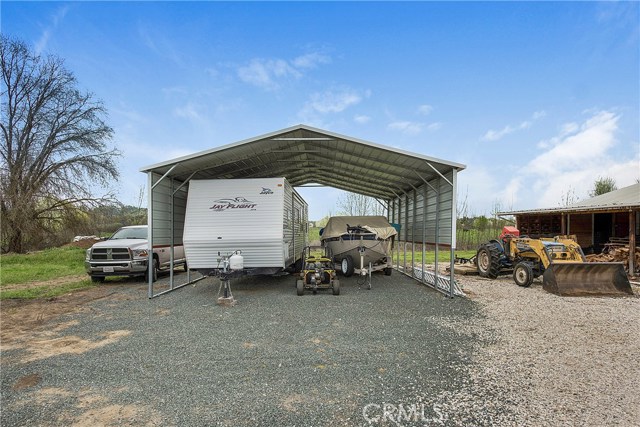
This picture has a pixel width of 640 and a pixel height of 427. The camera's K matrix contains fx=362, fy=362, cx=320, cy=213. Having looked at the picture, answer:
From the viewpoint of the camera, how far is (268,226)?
825cm

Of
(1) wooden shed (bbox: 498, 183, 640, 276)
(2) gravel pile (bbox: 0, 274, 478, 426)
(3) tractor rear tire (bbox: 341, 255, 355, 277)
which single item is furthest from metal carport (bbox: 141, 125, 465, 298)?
(1) wooden shed (bbox: 498, 183, 640, 276)

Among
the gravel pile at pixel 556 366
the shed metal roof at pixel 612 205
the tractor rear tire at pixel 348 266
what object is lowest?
the gravel pile at pixel 556 366

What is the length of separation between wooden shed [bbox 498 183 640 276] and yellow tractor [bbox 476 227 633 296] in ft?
10.2

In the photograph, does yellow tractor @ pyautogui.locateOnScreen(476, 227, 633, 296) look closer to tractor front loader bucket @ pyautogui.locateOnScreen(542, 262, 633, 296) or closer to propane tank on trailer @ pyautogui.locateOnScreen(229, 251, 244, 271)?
tractor front loader bucket @ pyautogui.locateOnScreen(542, 262, 633, 296)

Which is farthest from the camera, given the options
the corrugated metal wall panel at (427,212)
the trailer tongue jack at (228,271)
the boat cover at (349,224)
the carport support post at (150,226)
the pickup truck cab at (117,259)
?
the boat cover at (349,224)

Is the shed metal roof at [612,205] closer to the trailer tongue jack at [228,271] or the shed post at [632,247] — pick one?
the shed post at [632,247]

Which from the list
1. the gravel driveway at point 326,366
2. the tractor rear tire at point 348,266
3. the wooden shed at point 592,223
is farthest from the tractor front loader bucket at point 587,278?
the tractor rear tire at point 348,266

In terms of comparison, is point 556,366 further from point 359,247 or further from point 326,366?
point 359,247

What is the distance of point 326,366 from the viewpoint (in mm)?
4203

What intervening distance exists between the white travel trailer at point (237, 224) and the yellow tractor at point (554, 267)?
21.9 feet

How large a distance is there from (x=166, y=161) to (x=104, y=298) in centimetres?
352

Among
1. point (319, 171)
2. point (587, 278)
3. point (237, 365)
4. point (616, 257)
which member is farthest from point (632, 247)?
point (237, 365)

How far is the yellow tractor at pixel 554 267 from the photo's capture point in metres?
8.77

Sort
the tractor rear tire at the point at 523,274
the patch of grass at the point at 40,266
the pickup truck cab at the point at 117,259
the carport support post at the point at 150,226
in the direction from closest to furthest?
the carport support post at the point at 150,226 < the tractor rear tire at the point at 523,274 < the pickup truck cab at the point at 117,259 < the patch of grass at the point at 40,266
